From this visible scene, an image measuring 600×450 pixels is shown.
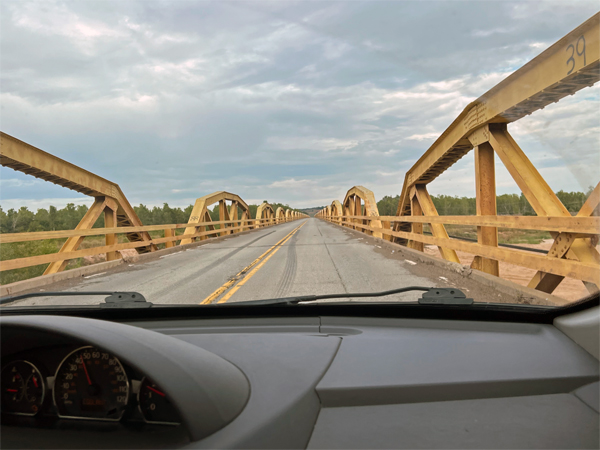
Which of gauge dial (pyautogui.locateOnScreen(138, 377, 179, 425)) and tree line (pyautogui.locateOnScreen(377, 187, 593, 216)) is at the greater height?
tree line (pyautogui.locateOnScreen(377, 187, 593, 216))

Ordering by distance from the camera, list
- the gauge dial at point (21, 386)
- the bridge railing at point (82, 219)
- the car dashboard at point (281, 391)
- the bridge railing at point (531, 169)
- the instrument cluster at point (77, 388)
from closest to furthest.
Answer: the car dashboard at point (281, 391)
the instrument cluster at point (77, 388)
the gauge dial at point (21, 386)
the bridge railing at point (531, 169)
the bridge railing at point (82, 219)

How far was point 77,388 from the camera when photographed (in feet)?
5.32

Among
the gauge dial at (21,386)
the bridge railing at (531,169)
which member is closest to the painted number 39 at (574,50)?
the bridge railing at (531,169)

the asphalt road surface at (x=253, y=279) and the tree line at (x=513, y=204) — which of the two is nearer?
the tree line at (x=513, y=204)

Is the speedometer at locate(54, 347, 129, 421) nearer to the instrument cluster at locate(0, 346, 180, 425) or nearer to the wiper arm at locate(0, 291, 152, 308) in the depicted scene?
the instrument cluster at locate(0, 346, 180, 425)

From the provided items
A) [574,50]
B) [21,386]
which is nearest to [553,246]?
[574,50]

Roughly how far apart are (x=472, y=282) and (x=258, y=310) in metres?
4.71

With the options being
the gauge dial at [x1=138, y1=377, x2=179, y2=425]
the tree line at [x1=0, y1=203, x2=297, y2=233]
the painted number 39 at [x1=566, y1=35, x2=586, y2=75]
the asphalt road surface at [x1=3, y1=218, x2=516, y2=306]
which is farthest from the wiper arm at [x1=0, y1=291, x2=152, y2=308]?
the painted number 39 at [x1=566, y1=35, x2=586, y2=75]

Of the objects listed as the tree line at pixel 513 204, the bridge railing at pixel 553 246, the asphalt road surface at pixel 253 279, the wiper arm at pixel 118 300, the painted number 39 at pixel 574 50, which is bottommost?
the asphalt road surface at pixel 253 279

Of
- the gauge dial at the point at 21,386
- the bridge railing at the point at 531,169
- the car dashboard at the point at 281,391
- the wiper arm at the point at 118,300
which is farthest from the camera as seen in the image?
the bridge railing at the point at 531,169

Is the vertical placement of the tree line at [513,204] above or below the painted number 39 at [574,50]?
below

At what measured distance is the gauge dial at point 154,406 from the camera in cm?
143

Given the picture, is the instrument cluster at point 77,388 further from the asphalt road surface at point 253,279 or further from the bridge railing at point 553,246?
the asphalt road surface at point 253,279

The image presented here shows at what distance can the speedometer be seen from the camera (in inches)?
60.5
